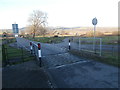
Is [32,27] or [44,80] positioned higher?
[32,27]

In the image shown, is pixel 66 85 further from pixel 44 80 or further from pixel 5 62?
pixel 5 62

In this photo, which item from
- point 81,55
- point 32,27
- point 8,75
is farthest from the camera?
point 32,27

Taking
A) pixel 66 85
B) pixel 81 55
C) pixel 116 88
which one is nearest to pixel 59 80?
pixel 66 85

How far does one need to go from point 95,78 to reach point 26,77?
285 centimetres

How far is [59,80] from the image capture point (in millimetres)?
4516

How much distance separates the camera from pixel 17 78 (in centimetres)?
466

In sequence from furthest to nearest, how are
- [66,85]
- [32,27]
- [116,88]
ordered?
[32,27] → [66,85] → [116,88]

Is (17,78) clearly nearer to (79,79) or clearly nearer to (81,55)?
(79,79)

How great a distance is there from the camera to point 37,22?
1930 inches

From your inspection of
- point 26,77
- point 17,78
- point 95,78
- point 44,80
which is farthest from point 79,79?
point 17,78

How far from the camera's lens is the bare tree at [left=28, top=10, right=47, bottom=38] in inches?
1905

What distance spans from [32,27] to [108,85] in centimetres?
4720

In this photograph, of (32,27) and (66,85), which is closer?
(66,85)

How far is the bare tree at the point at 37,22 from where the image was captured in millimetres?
48394
